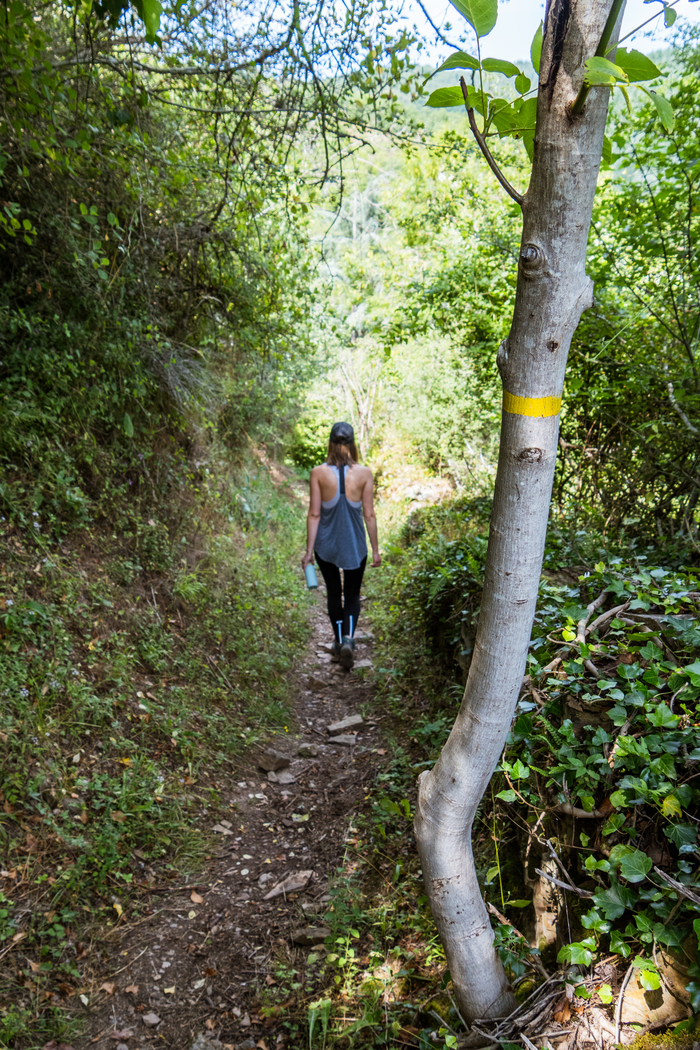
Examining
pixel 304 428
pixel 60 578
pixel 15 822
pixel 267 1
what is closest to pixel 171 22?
pixel 267 1

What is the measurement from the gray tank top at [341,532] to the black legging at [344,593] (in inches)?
4.1

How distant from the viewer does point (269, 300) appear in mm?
5594

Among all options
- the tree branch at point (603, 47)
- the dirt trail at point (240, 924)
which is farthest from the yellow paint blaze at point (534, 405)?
the dirt trail at point (240, 924)

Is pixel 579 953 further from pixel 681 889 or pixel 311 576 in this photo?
pixel 311 576

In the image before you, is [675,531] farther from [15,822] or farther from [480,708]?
[15,822]

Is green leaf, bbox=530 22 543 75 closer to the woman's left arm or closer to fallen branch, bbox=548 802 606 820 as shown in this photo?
fallen branch, bbox=548 802 606 820

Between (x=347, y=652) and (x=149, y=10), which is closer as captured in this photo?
(x=149, y=10)

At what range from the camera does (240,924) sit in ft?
9.64

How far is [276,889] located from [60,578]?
2.38 meters

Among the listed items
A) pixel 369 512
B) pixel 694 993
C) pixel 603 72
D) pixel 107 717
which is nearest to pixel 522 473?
pixel 603 72

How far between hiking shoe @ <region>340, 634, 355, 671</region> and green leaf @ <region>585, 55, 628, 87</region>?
16.7ft

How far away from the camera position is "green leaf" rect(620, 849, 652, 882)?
1613 millimetres

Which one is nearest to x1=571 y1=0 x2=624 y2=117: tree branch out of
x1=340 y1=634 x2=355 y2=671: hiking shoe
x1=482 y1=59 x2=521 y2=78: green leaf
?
x1=482 y1=59 x2=521 y2=78: green leaf

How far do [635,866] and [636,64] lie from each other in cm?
199
